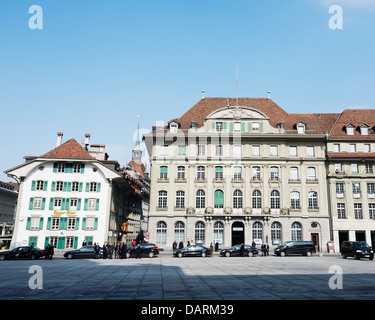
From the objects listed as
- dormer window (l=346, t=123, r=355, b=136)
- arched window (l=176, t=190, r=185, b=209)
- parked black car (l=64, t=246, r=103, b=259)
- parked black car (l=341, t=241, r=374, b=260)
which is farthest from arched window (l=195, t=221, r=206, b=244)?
dormer window (l=346, t=123, r=355, b=136)

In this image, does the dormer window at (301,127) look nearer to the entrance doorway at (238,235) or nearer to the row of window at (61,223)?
the entrance doorway at (238,235)

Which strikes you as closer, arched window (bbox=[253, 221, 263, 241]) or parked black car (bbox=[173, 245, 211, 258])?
parked black car (bbox=[173, 245, 211, 258])

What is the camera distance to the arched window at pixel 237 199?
153 feet

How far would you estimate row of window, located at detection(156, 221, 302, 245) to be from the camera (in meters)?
45.8

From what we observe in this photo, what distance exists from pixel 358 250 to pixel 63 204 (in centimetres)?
3445

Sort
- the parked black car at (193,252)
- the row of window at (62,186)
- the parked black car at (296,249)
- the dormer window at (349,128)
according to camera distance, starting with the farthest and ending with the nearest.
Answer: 1. the dormer window at (349,128)
2. the row of window at (62,186)
3. the parked black car at (296,249)
4. the parked black car at (193,252)

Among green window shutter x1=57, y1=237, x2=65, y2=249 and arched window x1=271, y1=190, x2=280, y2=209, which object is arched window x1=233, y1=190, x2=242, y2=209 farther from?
green window shutter x1=57, y1=237, x2=65, y2=249

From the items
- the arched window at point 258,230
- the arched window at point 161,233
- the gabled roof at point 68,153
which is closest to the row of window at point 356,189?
the arched window at point 258,230

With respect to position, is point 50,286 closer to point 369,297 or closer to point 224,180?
point 369,297

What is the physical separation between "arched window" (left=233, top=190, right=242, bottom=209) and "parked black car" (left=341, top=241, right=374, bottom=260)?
15703 mm

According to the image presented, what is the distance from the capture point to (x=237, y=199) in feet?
154

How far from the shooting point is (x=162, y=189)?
47375mm

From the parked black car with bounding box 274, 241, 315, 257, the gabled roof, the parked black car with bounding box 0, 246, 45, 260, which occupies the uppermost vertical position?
the gabled roof

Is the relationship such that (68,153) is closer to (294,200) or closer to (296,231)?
(294,200)
